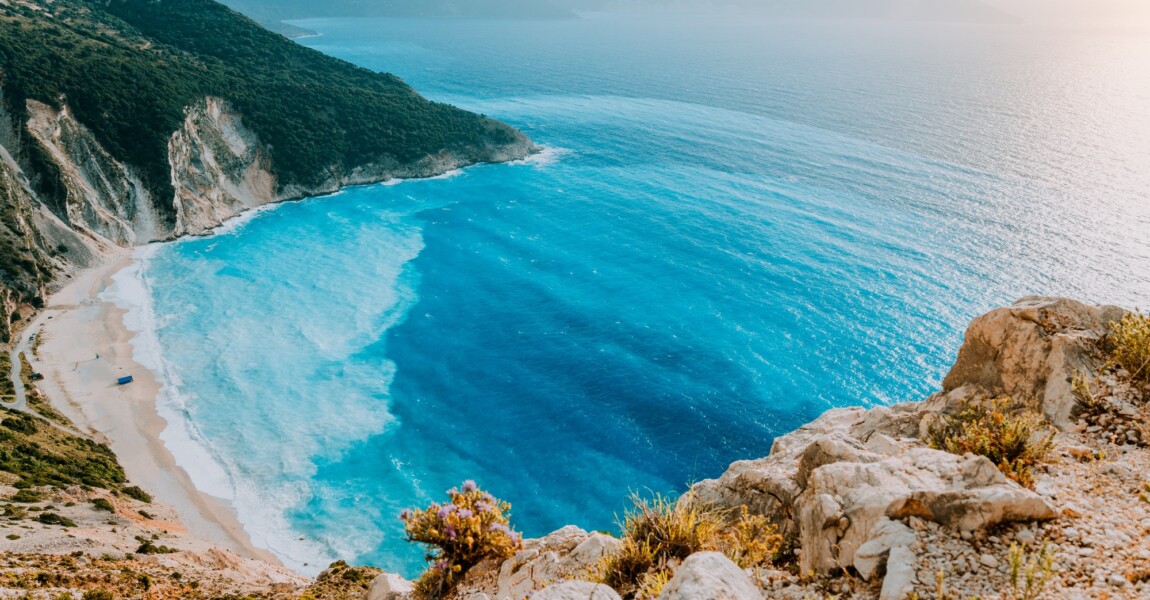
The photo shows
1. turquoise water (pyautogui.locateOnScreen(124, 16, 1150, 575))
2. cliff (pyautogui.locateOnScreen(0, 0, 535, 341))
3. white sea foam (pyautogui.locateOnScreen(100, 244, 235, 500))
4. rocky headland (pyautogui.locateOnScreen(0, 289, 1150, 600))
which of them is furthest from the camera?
cliff (pyautogui.locateOnScreen(0, 0, 535, 341))

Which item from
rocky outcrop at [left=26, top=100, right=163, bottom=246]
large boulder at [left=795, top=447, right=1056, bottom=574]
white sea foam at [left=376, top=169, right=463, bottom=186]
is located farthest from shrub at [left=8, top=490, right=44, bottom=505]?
white sea foam at [left=376, top=169, right=463, bottom=186]

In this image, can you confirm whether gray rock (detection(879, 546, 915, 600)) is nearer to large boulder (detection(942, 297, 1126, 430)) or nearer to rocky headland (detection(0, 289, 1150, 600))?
rocky headland (detection(0, 289, 1150, 600))

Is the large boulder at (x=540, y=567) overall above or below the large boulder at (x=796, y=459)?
below

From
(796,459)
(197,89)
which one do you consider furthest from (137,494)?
(197,89)

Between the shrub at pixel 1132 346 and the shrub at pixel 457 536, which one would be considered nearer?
the shrub at pixel 1132 346

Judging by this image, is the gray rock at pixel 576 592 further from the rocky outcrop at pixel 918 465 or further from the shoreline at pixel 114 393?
the shoreline at pixel 114 393

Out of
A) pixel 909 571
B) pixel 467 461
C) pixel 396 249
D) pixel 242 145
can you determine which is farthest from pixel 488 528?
pixel 242 145

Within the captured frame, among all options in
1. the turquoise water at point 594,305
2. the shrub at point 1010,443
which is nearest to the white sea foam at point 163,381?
the turquoise water at point 594,305
